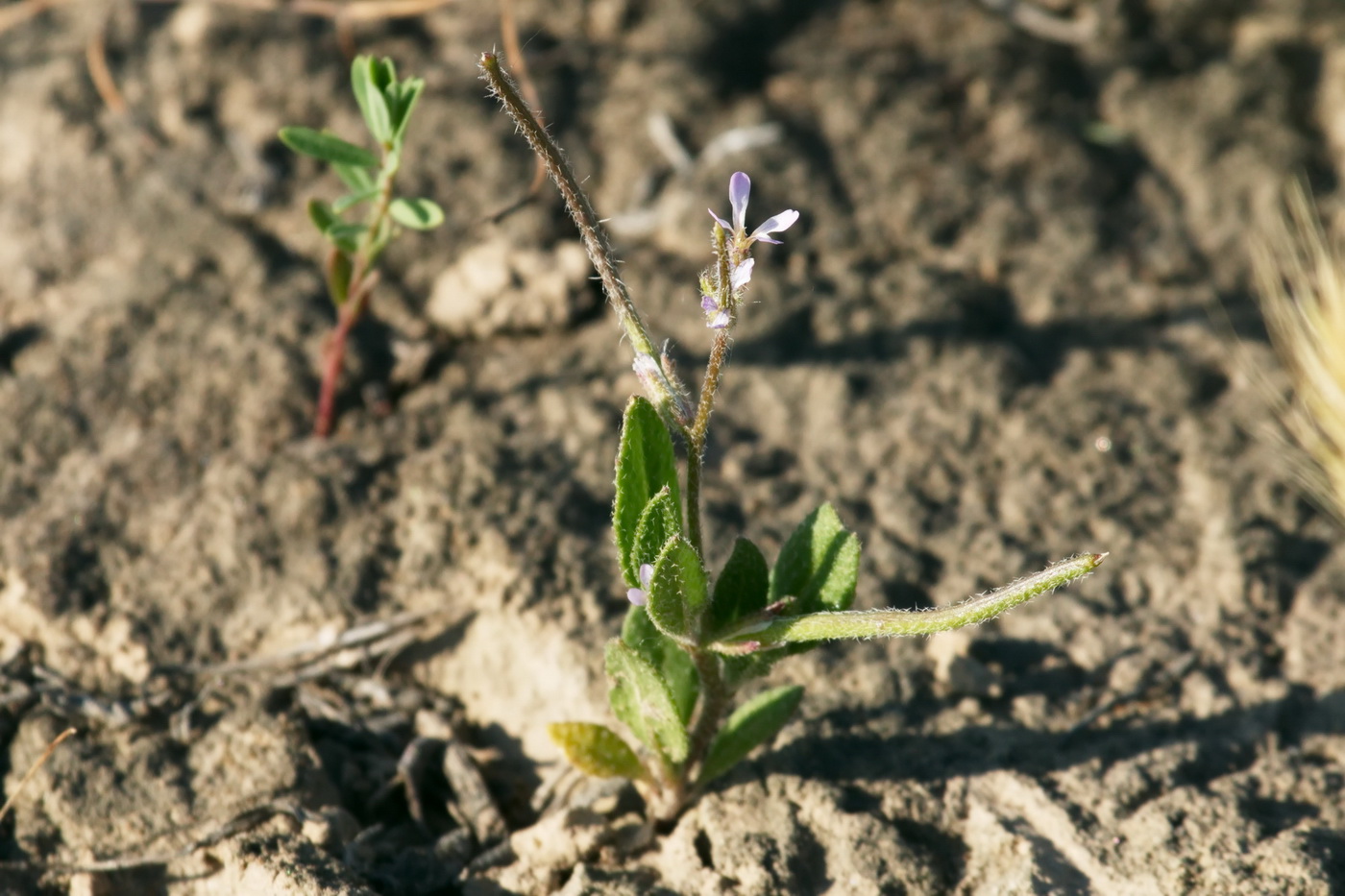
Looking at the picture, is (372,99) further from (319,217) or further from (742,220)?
(742,220)

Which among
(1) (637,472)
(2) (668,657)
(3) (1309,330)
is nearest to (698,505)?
(1) (637,472)

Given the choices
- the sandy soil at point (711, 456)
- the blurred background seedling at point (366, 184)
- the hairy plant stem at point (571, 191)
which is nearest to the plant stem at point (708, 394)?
the hairy plant stem at point (571, 191)

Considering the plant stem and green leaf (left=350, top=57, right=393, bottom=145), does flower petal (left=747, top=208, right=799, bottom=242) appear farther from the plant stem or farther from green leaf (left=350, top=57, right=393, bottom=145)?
green leaf (left=350, top=57, right=393, bottom=145)

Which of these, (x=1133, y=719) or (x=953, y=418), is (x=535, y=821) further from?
(x=953, y=418)

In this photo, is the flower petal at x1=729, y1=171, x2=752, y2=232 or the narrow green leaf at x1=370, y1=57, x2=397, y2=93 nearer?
the flower petal at x1=729, y1=171, x2=752, y2=232

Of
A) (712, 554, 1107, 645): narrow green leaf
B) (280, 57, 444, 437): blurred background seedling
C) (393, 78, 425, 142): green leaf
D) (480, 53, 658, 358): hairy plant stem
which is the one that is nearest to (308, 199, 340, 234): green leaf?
(280, 57, 444, 437): blurred background seedling

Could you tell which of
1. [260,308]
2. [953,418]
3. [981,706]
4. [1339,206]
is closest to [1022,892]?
[981,706]
